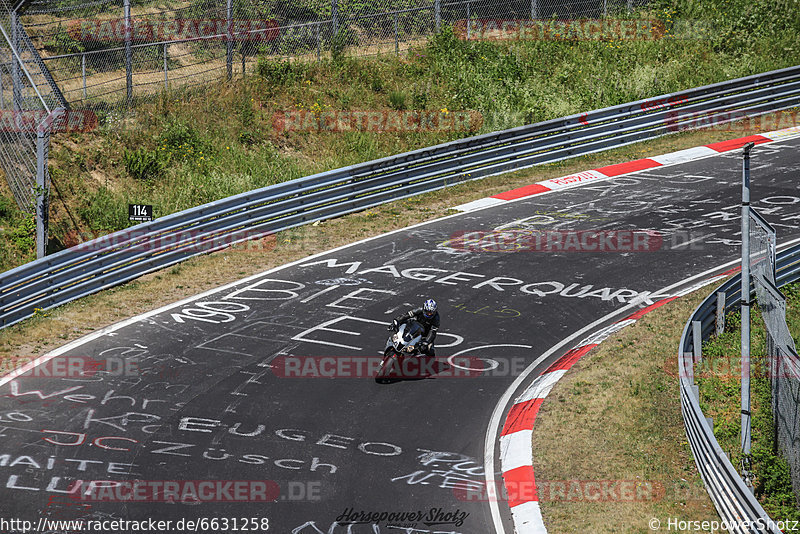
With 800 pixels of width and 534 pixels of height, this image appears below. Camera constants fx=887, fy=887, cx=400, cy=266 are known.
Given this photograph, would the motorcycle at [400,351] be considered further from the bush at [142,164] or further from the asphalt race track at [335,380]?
the bush at [142,164]

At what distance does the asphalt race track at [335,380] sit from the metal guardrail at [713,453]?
5.82 feet

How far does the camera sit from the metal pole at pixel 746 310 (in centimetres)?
1130

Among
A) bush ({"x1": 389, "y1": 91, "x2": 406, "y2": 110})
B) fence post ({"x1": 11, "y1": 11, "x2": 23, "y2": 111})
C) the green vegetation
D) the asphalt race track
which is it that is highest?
fence post ({"x1": 11, "y1": 11, "x2": 23, "y2": 111})

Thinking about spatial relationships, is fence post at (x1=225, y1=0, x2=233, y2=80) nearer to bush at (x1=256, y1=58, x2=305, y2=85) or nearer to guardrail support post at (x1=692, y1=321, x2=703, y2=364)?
bush at (x1=256, y1=58, x2=305, y2=85)

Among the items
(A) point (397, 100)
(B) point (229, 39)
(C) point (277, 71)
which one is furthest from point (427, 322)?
(C) point (277, 71)

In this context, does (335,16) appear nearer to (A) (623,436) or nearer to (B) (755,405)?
(B) (755,405)

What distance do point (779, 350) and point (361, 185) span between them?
1258 centimetres

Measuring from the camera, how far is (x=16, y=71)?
63.0ft

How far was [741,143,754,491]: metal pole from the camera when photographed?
37.1 ft

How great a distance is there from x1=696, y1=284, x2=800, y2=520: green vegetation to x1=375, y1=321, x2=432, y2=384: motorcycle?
4.92 meters

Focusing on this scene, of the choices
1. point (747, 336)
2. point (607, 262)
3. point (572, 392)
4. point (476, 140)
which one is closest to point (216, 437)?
point (572, 392)

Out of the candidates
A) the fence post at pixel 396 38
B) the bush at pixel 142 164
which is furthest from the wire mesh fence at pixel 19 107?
the fence post at pixel 396 38

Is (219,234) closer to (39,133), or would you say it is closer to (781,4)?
(39,133)

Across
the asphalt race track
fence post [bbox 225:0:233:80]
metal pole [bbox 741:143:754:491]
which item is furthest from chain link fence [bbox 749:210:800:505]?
fence post [bbox 225:0:233:80]
